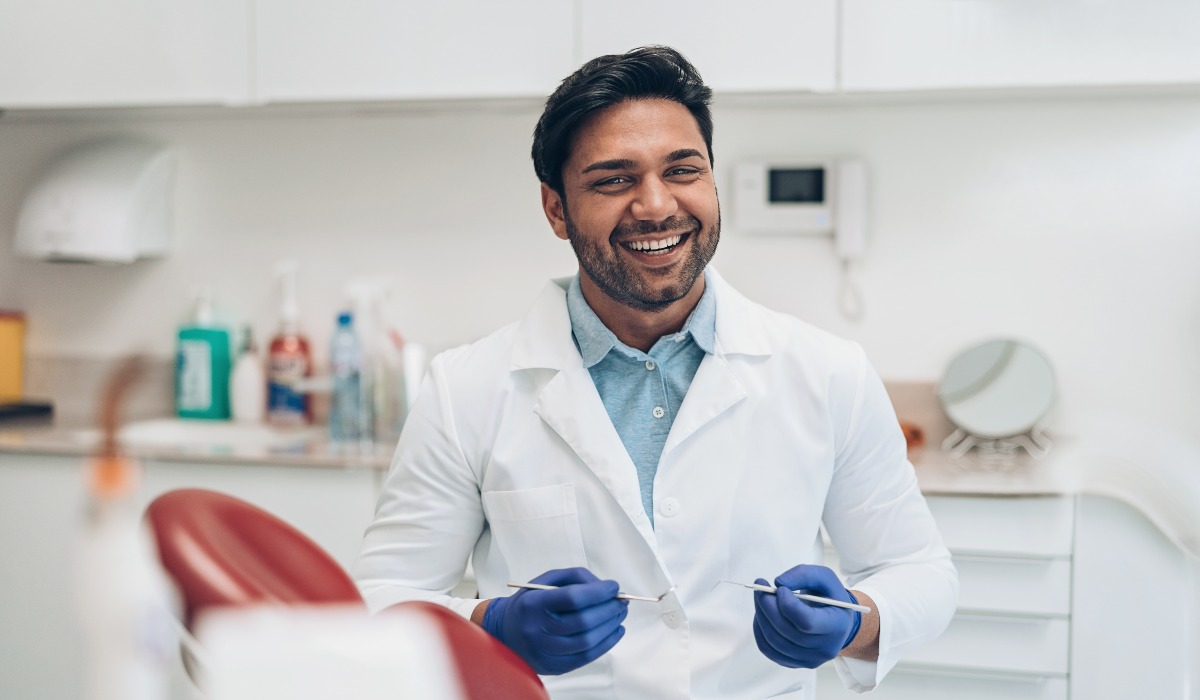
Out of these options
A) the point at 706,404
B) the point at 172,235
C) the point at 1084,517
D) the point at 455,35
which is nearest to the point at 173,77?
the point at 172,235

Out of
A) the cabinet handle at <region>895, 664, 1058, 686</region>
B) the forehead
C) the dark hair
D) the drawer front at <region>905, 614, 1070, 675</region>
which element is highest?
the dark hair

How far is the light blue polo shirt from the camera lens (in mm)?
1204

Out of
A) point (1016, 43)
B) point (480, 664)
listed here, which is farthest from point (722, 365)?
point (1016, 43)

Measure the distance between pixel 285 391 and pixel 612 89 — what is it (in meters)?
1.56

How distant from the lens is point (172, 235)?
266 centimetres

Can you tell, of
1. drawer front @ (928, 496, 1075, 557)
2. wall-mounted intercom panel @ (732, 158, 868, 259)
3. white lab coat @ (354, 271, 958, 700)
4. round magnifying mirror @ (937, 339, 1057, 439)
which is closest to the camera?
white lab coat @ (354, 271, 958, 700)

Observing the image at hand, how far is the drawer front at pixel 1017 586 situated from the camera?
1.85 metres

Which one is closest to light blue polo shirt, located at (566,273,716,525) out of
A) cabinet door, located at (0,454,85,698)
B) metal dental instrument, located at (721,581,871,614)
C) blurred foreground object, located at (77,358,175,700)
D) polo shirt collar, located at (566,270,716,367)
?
polo shirt collar, located at (566,270,716,367)

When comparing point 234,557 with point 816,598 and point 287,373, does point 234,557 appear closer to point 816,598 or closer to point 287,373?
point 816,598

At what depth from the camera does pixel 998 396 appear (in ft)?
7.21

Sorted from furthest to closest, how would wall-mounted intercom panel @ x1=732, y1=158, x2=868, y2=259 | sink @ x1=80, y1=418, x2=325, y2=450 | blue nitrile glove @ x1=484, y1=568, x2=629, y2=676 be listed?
sink @ x1=80, y1=418, x2=325, y2=450 < wall-mounted intercom panel @ x1=732, y1=158, x2=868, y2=259 < blue nitrile glove @ x1=484, y1=568, x2=629, y2=676

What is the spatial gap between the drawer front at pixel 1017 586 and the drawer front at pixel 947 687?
5.4 inches

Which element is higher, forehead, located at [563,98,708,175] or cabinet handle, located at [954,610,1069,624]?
forehead, located at [563,98,708,175]

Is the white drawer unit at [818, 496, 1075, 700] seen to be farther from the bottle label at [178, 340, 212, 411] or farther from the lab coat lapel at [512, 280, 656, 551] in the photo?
the bottle label at [178, 340, 212, 411]
